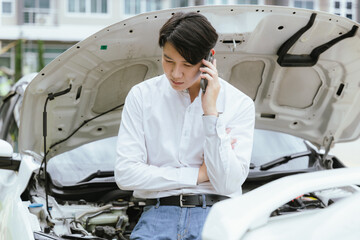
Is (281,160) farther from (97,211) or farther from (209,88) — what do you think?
(209,88)

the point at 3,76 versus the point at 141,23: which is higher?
the point at 141,23

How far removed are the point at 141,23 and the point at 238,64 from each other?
0.80m

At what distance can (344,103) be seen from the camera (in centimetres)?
372

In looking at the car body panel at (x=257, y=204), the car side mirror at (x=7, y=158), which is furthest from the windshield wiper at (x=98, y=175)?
the car body panel at (x=257, y=204)

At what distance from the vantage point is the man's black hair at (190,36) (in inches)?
95.0

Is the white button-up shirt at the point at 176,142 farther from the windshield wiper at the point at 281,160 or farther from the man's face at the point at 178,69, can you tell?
the windshield wiper at the point at 281,160

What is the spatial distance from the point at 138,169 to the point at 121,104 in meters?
1.21

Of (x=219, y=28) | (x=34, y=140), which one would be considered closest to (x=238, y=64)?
(x=219, y=28)

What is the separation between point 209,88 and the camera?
249 cm

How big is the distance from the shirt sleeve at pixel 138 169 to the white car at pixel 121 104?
46cm

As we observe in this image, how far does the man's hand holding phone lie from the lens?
2.45 meters

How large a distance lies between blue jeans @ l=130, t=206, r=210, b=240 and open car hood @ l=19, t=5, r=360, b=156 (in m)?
1.04

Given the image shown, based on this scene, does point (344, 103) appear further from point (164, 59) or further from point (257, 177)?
point (164, 59)

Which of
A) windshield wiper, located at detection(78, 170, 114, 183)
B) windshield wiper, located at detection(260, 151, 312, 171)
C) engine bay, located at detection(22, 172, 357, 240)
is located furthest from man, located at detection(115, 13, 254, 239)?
windshield wiper, located at detection(260, 151, 312, 171)
